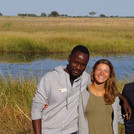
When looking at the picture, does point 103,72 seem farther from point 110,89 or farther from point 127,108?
point 127,108

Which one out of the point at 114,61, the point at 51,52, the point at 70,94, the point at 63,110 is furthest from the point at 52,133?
the point at 51,52

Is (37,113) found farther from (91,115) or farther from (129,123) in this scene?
(129,123)

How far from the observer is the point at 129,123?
93.0 inches

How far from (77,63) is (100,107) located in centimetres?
41

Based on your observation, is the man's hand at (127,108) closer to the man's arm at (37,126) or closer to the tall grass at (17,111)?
the man's arm at (37,126)

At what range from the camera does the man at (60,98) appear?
2092 millimetres

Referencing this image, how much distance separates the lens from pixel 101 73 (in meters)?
2.34

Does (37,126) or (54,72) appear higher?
(54,72)

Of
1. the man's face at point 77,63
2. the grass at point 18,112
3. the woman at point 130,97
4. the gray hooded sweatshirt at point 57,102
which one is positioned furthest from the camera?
the grass at point 18,112

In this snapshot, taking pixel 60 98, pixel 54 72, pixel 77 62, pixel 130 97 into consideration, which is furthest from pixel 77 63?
pixel 130 97

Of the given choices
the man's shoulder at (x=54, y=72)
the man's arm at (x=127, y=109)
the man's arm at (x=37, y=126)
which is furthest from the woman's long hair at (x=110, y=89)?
the man's arm at (x=37, y=126)

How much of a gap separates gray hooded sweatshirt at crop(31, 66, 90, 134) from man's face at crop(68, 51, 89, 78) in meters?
0.05

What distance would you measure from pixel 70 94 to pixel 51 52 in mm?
15498

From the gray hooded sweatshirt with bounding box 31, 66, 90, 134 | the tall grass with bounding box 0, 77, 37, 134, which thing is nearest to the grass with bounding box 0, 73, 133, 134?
the tall grass with bounding box 0, 77, 37, 134
